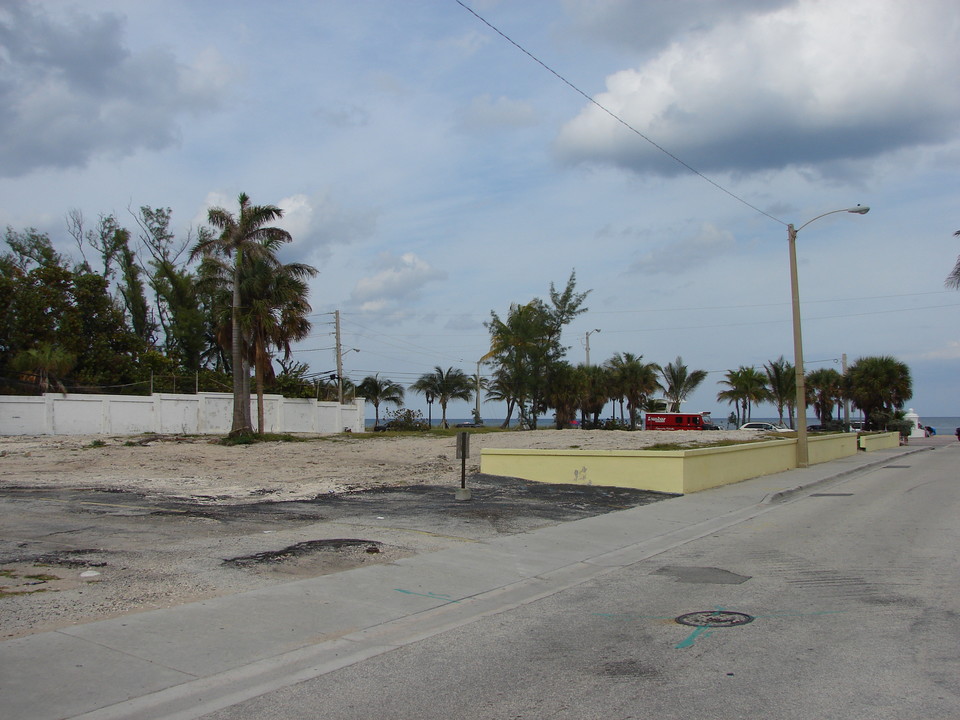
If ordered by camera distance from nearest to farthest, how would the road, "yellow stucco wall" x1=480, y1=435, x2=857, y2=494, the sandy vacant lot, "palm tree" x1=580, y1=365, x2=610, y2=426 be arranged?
1. the road
2. "yellow stucco wall" x1=480, y1=435, x2=857, y2=494
3. the sandy vacant lot
4. "palm tree" x1=580, y1=365, x2=610, y2=426

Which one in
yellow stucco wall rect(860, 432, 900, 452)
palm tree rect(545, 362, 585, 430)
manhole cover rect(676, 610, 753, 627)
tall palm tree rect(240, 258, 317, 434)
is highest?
tall palm tree rect(240, 258, 317, 434)

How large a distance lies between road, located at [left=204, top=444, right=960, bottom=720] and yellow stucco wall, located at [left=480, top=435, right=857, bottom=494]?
7616mm

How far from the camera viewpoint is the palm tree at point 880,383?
2485 inches

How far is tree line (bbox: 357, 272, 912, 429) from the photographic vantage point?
202 feet

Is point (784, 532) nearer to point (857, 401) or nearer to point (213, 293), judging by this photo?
point (213, 293)

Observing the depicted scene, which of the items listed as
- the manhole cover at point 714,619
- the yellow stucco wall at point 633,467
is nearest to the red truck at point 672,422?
the yellow stucco wall at point 633,467

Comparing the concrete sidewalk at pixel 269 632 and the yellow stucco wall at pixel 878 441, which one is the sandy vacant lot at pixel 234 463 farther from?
the yellow stucco wall at pixel 878 441

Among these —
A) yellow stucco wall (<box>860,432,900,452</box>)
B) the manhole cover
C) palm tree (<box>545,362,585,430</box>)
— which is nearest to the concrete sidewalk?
the manhole cover

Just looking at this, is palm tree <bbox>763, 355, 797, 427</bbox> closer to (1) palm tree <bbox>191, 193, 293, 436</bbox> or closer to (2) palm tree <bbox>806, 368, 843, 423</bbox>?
(2) palm tree <bbox>806, 368, 843, 423</bbox>

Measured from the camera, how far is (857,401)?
213 ft

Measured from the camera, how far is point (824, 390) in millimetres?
76875

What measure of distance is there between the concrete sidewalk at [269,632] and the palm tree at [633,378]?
63638 millimetres

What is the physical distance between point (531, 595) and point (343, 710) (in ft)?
12.6

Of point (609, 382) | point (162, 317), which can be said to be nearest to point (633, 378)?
point (609, 382)
